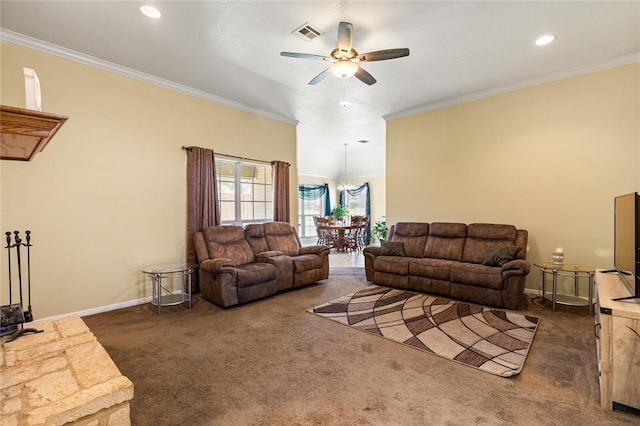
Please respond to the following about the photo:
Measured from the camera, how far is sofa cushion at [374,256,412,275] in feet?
14.5

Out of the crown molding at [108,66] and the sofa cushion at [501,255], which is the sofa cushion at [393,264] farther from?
the crown molding at [108,66]

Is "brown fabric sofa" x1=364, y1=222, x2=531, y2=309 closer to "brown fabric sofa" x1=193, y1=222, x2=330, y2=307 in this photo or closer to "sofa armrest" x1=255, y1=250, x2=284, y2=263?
"brown fabric sofa" x1=193, y1=222, x2=330, y2=307

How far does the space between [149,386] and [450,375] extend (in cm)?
222

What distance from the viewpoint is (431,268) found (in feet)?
13.7

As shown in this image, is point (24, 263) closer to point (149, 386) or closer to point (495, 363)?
point (149, 386)

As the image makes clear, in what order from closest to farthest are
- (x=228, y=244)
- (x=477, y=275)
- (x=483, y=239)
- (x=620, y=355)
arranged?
1. (x=620, y=355)
2. (x=477, y=275)
3. (x=483, y=239)
4. (x=228, y=244)

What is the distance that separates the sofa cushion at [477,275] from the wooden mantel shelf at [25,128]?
13.5ft

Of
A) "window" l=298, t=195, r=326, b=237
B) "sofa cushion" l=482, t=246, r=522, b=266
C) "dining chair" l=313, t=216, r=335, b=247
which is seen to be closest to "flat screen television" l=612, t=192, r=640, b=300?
"sofa cushion" l=482, t=246, r=522, b=266

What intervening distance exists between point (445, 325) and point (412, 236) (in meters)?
2.10

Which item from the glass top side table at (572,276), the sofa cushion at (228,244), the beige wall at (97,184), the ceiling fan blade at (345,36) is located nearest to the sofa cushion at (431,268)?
the glass top side table at (572,276)

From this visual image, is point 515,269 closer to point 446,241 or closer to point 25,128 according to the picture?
point 446,241

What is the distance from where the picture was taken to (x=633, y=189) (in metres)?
3.62

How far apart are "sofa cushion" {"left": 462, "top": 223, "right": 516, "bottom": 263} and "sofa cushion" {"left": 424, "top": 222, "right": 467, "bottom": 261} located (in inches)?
3.6

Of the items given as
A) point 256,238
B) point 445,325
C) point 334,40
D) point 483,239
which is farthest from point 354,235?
point 334,40
